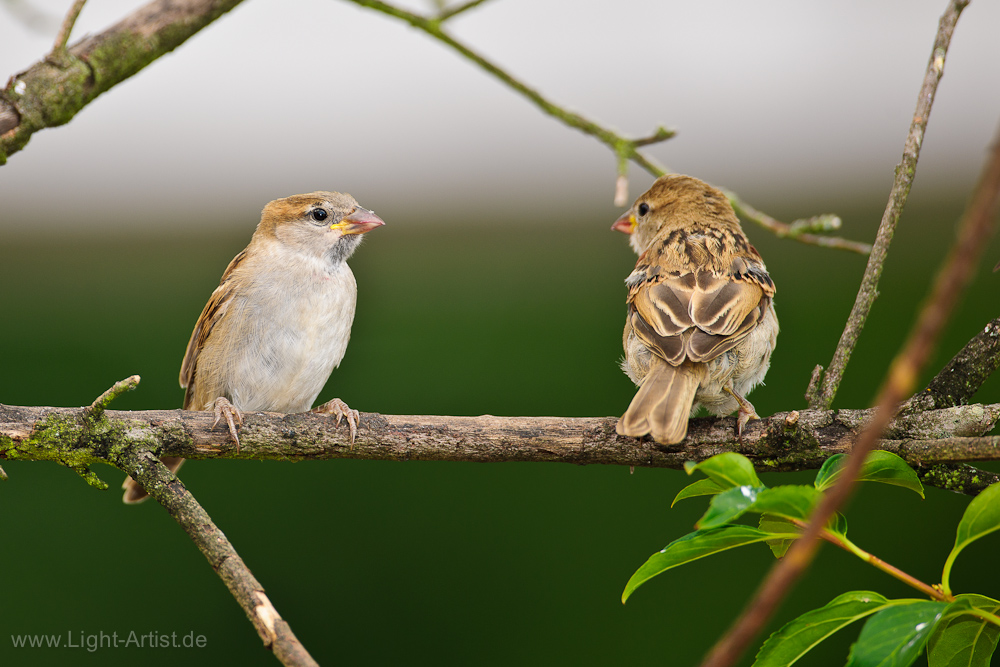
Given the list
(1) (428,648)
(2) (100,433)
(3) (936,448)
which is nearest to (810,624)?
(3) (936,448)

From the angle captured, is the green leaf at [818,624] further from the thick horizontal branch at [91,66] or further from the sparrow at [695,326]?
the thick horizontal branch at [91,66]

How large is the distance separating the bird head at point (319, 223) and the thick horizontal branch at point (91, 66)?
37.8 inches

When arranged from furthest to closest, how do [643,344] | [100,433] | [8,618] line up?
[8,618], [643,344], [100,433]

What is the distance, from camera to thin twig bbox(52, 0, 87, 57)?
6.91ft

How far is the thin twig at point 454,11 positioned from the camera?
101 inches

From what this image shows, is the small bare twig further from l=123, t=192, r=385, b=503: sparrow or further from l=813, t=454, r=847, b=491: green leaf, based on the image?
l=813, t=454, r=847, b=491: green leaf

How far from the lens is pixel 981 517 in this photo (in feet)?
4.43

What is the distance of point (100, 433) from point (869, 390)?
3.86 m

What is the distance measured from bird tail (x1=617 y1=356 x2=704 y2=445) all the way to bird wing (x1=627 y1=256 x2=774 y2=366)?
1.9 inches

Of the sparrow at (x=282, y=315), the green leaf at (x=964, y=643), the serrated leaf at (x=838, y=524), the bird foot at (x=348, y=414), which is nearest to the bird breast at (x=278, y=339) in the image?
the sparrow at (x=282, y=315)

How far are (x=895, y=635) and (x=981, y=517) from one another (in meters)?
0.31

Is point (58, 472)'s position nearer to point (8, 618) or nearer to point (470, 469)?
point (8, 618)

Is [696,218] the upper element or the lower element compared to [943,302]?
upper

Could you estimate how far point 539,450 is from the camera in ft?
7.54
